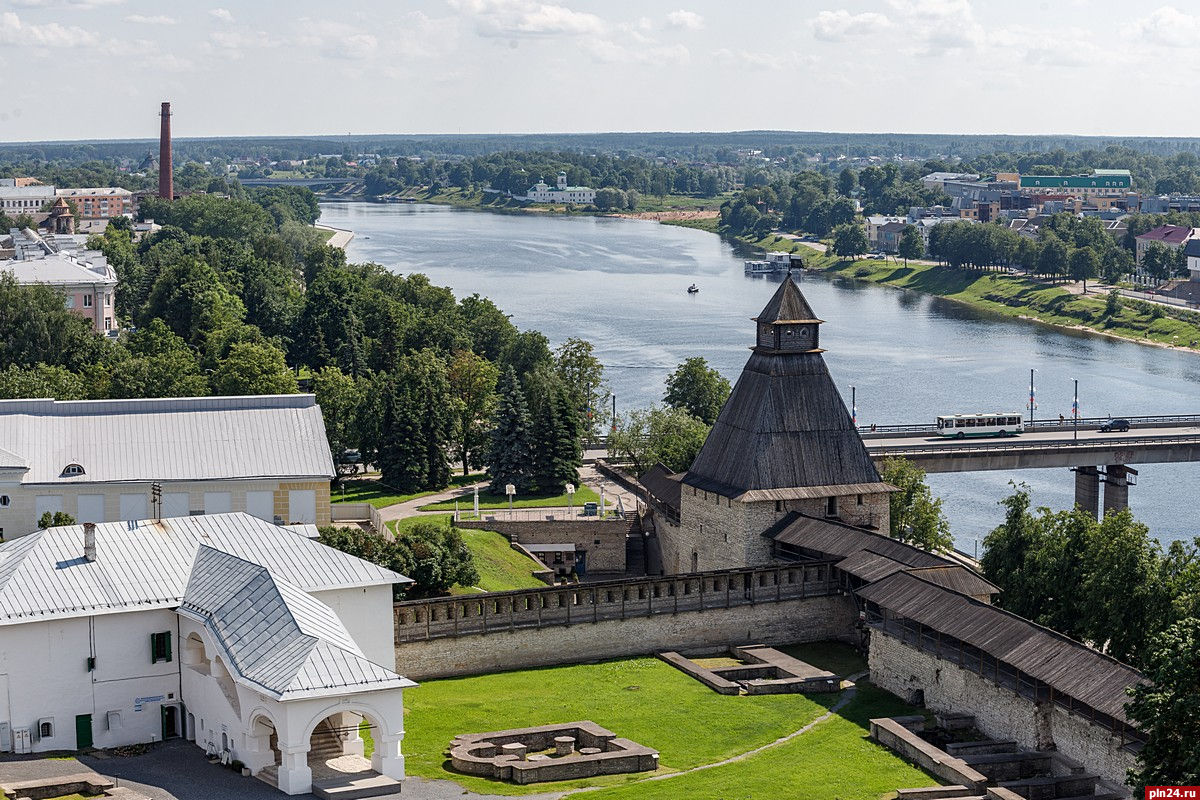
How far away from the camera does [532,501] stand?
213 ft

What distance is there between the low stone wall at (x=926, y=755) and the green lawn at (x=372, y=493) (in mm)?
28050

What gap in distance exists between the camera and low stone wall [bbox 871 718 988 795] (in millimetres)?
34500

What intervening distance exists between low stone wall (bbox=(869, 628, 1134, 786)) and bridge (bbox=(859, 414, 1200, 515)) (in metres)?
29.9

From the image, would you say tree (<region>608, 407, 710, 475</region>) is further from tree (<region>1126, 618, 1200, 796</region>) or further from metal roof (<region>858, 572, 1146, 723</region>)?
tree (<region>1126, 618, 1200, 796</region>)

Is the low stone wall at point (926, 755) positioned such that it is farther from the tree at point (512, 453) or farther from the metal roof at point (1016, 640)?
the tree at point (512, 453)

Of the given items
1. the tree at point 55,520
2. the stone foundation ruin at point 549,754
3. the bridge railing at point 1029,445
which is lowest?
the stone foundation ruin at point 549,754

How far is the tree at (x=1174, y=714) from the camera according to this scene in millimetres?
29375

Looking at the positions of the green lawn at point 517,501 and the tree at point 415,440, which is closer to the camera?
the green lawn at point 517,501

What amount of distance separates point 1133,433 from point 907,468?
2118 cm

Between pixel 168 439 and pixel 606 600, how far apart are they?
46.3 feet

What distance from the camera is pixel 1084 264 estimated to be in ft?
499

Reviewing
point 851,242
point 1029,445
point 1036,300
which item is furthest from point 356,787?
point 851,242

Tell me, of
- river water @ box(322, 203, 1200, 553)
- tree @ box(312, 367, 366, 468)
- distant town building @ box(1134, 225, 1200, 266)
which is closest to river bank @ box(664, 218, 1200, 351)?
river water @ box(322, 203, 1200, 553)

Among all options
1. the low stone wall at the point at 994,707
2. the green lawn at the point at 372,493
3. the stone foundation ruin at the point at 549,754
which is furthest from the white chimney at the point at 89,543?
the green lawn at the point at 372,493
